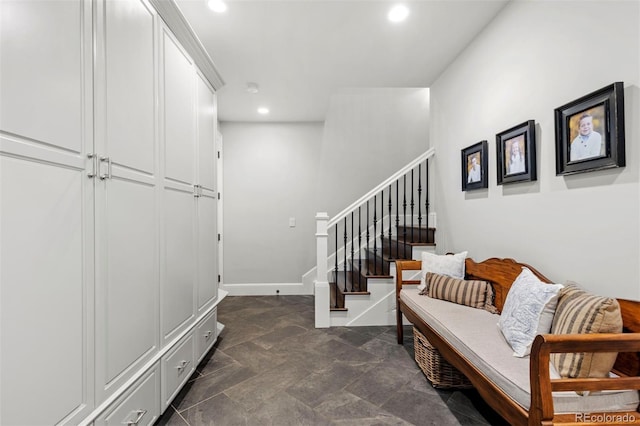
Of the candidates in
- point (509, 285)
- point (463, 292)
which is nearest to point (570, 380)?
point (509, 285)

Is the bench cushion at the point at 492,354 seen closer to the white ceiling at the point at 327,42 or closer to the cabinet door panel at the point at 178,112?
the cabinet door panel at the point at 178,112

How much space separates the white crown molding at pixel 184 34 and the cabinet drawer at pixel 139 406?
82.8 inches

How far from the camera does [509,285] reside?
2027 millimetres

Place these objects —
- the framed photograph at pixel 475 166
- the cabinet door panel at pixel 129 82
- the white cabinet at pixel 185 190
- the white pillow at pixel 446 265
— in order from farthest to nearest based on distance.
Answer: the white pillow at pixel 446 265 → the framed photograph at pixel 475 166 → the white cabinet at pixel 185 190 → the cabinet door panel at pixel 129 82

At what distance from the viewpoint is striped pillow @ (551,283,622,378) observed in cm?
116

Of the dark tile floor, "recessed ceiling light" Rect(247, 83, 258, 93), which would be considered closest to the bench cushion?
the dark tile floor

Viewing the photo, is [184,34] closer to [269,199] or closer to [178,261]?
[178,261]

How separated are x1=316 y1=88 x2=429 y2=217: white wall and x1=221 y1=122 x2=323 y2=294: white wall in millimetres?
266

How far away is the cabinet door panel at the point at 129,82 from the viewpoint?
1.30 metres

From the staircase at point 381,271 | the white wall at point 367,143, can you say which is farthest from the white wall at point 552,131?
the white wall at point 367,143

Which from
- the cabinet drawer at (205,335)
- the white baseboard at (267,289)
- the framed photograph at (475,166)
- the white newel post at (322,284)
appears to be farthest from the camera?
the white baseboard at (267,289)

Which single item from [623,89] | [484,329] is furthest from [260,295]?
[623,89]

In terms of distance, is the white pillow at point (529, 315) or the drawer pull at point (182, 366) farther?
the drawer pull at point (182, 366)

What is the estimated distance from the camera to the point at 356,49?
2.68 m
